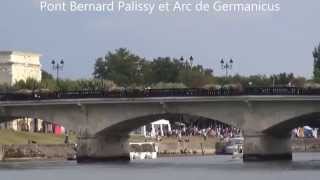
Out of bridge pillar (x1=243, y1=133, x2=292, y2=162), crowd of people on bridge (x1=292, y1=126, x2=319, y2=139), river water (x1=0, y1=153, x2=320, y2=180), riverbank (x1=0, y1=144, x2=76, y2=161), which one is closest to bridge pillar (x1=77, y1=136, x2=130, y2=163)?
river water (x1=0, y1=153, x2=320, y2=180)

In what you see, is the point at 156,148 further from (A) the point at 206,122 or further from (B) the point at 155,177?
(B) the point at 155,177

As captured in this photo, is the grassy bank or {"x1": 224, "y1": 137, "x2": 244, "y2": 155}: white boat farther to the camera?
{"x1": 224, "y1": 137, "x2": 244, "y2": 155}: white boat

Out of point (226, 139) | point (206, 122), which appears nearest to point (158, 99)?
point (226, 139)

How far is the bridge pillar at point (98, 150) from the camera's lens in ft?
334

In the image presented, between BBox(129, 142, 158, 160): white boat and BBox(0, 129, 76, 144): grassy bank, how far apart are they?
8.45 m

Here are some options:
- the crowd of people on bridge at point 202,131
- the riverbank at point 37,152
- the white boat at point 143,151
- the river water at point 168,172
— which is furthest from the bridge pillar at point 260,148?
the crowd of people on bridge at point 202,131

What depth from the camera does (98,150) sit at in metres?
102

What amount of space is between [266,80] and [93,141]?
79.7m

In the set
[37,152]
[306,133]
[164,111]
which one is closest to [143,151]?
[37,152]

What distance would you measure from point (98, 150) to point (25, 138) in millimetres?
27176

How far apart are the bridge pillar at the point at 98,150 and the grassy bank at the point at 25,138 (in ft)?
67.9

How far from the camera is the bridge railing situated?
93.1m

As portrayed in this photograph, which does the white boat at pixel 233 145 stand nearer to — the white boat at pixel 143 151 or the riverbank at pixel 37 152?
the white boat at pixel 143 151

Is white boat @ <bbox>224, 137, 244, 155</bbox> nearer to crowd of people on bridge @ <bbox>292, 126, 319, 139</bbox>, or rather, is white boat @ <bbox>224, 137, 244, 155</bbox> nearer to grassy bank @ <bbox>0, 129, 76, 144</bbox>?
grassy bank @ <bbox>0, 129, 76, 144</bbox>
